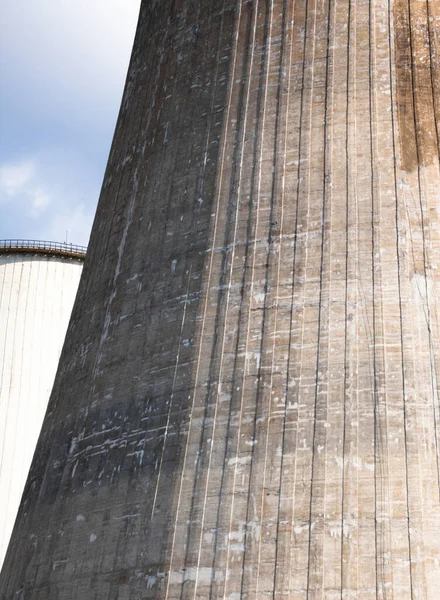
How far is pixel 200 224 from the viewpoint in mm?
9492

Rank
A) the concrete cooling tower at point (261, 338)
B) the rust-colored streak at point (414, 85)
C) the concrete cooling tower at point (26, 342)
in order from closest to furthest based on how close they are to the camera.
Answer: the concrete cooling tower at point (261, 338)
the rust-colored streak at point (414, 85)
the concrete cooling tower at point (26, 342)

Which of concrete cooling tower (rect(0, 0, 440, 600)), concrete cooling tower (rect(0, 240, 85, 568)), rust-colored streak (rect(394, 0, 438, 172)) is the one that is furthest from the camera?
concrete cooling tower (rect(0, 240, 85, 568))

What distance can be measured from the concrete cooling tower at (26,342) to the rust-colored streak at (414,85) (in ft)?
34.7

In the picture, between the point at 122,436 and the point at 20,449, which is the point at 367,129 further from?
the point at 20,449

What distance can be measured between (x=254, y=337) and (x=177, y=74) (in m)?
→ 3.25

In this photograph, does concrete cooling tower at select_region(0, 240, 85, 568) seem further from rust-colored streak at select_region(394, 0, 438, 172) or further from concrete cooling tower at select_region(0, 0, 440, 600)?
rust-colored streak at select_region(394, 0, 438, 172)

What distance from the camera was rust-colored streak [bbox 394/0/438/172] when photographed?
360 inches

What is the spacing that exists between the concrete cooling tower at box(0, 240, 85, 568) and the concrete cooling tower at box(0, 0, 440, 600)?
813 centimetres

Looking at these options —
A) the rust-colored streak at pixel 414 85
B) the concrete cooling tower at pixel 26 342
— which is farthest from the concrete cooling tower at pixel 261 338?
the concrete cooling tower at pixel 26 342

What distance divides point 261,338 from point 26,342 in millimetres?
10764

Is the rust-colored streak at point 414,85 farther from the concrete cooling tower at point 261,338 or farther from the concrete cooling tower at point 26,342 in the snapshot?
the concrete cooling tower at point 26,342

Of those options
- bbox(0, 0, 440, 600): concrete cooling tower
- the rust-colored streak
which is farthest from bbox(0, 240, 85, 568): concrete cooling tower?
the rust-colored streak

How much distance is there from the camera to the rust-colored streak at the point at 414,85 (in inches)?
360

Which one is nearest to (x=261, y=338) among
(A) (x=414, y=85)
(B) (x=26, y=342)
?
(A) (x=414, y=85)
